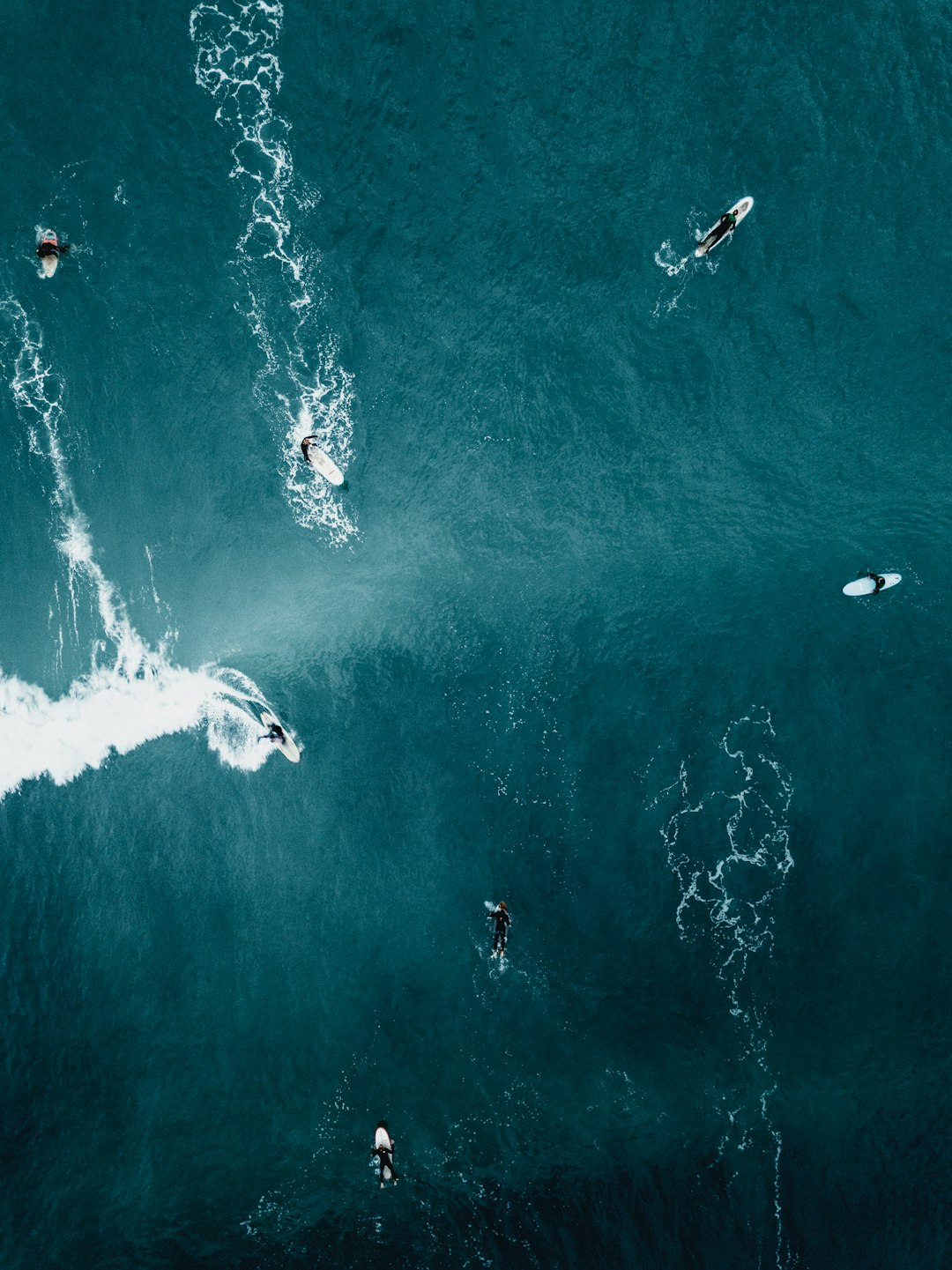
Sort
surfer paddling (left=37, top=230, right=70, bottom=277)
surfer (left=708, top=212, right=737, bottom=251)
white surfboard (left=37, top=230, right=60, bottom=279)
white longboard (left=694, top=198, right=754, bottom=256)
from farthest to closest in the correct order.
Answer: white surfboard (left=37, top=230, right=60, bottom=279)
surfer paddling (left=37, top=230, right=70, bottom=277)
white longboard (left=694, top=198, right=754, bottom=256)
surfer (left=708, top=212, right=737, bottom=251)

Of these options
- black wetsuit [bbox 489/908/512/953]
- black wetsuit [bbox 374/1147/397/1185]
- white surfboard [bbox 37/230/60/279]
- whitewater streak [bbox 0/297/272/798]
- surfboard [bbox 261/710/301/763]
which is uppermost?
white surfboard [bbox 37/230/60/279]

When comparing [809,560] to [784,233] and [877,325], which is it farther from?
[784,233]

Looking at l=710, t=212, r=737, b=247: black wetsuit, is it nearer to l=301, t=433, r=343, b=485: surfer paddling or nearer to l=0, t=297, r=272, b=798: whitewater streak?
l=301, t=433, r=343, b=485: surfer paddling

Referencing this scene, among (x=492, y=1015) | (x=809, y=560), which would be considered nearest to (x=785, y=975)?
(x=492, y=1015)

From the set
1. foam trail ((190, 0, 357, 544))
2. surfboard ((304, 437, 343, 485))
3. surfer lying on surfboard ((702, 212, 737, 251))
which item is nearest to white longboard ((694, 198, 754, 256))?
surfer lying on surfboard ((702, 212, 737, 251))

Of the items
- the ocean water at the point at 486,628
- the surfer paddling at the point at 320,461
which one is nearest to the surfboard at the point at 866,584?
the ocean water at the point at 486,628

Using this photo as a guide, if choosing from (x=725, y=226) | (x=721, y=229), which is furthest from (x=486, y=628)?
(x=725, y=226)

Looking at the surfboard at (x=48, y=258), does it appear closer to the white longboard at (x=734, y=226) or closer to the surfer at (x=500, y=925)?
the white longboard at (x=734, y=226)
